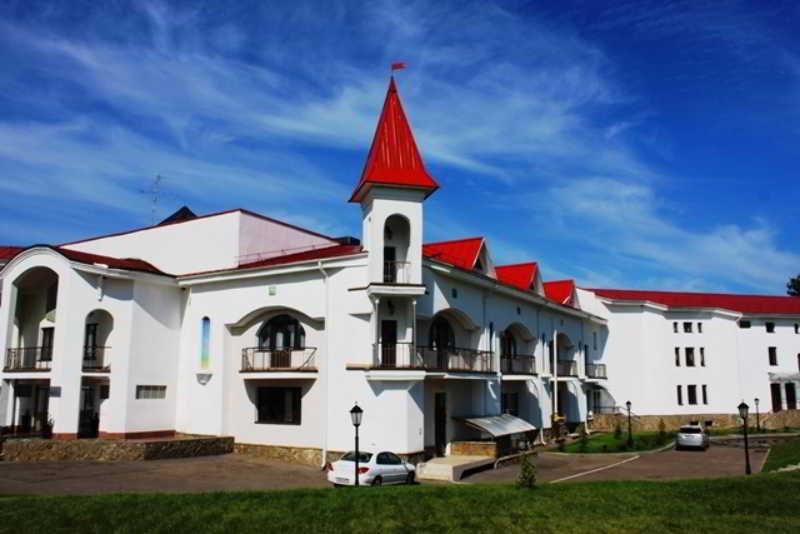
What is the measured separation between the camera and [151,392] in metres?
28.6

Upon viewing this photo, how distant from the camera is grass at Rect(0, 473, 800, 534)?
13.4 m

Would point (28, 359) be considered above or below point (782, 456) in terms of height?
above

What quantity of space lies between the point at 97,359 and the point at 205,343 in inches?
184

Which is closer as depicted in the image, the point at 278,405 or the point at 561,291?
the point at 278,405

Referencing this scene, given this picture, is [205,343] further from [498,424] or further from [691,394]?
[691,394]

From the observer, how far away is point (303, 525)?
43.7 feet

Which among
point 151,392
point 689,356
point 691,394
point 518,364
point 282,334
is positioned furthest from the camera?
point 689,356

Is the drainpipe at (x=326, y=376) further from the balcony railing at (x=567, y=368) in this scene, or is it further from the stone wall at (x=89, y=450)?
the balcony railing at (x=567, y=368)

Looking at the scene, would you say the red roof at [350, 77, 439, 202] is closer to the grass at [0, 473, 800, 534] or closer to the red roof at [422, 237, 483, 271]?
the red roof at [422, 237, 483, 271]

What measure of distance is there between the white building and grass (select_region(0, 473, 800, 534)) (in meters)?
9.06

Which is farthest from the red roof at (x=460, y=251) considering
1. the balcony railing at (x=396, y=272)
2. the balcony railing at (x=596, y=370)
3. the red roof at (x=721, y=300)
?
the red roof at (x=721, y=300)

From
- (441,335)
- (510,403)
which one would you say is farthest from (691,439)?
(441,335)

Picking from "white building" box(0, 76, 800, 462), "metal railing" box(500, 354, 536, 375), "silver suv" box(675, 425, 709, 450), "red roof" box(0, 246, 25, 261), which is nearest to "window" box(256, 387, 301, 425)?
"white building" box(0, 76, 800, 462)

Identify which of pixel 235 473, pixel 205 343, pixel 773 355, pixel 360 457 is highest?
Result: pixel 773 355
